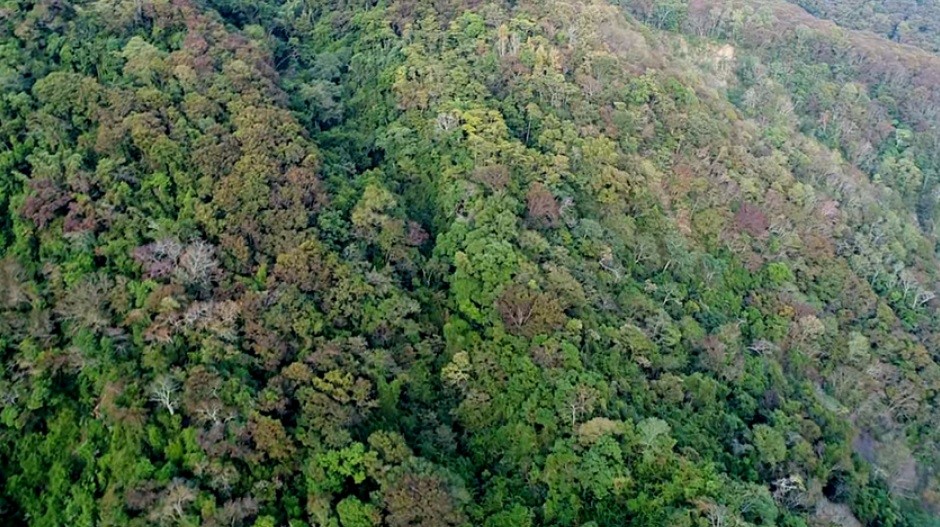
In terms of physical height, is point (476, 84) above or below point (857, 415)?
above

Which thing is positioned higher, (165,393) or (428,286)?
(165,393)

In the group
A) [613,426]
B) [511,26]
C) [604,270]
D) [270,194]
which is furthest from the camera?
[511,26]

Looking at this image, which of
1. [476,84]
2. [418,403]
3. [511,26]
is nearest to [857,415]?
[418,403]

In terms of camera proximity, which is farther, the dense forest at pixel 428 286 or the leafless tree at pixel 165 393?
the dense forest at pixel 428 286

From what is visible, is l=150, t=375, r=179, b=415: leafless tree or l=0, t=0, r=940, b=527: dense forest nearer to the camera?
l=150, t=375, r=179, b=415: leafless tree

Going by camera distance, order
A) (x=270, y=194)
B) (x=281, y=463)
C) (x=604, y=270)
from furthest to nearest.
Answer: (x=604, y=270), (x=270, y=194), (x=281, y=463)

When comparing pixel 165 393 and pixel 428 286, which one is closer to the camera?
pixel 165 393

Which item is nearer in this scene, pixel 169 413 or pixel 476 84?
pixel 169 413

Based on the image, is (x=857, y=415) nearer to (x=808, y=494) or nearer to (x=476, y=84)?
Result: (x=808, y=494)
